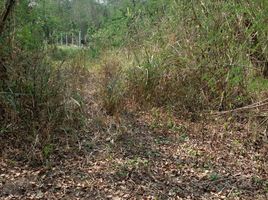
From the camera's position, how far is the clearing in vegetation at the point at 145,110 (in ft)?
14.8

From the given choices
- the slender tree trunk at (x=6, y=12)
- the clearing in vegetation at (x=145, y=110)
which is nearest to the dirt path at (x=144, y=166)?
the clearing in vegetation at (x=145, y=110)

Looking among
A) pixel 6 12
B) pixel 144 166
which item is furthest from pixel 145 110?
pixel 6 12

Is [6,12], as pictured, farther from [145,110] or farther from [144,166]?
[145,110]

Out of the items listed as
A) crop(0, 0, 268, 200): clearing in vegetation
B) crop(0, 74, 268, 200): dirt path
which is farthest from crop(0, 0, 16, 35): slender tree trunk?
crop(0, 74, 268, 200): dirt path

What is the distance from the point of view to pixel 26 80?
5098mm

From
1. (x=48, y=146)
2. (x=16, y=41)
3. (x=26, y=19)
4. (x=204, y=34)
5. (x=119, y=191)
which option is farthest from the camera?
(x=204, y=34)

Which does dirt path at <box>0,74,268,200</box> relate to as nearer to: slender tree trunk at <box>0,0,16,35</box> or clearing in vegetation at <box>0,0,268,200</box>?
clearing in vegetation at <box>0,0,268,200</box>

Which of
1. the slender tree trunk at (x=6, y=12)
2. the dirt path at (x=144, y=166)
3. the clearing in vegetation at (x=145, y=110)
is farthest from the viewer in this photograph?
the slender tree trunk at (x=6, y=12)

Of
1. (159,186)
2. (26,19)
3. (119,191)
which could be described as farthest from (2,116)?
(159,186)

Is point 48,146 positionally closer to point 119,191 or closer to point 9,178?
point 9,178

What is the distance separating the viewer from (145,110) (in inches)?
274

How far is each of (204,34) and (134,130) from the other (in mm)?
2433

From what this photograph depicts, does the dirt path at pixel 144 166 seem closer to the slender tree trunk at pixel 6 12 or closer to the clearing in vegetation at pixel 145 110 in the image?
the clearing in vegetation at pixel 145 110

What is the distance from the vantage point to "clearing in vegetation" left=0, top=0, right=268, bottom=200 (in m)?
4.51
